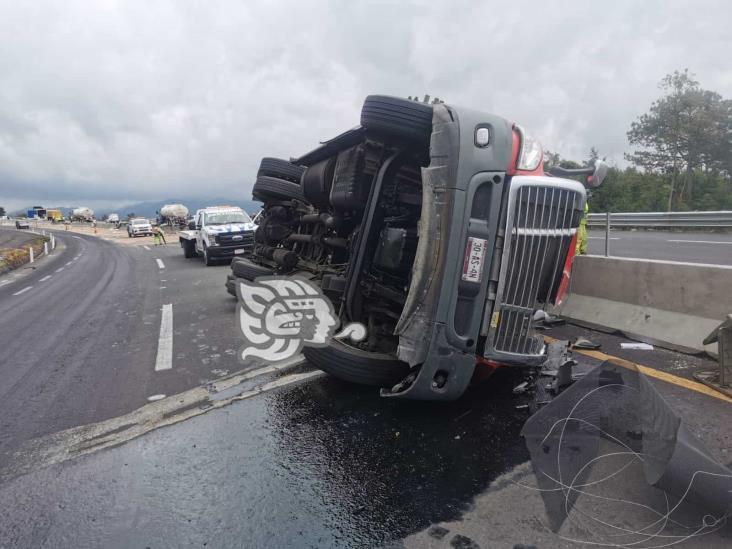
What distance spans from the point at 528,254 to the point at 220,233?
1350cm

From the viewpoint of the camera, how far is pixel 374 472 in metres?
2.71

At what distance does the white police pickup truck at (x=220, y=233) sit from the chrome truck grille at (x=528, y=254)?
11652 mm

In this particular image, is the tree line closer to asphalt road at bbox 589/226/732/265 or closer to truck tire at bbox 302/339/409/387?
asphalt road at bbox 589/226/732/265

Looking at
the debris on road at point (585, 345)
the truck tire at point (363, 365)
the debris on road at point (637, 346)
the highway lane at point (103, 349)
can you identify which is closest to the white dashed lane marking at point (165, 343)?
the highway lane at point (103, 349)

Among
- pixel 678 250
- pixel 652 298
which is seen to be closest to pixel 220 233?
pixel 678 250

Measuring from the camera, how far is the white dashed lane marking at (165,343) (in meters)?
5.04

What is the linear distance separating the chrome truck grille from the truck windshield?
48.6 ft

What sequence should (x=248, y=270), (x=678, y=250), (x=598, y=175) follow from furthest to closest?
(x=678, y=250) < (x=248, y=270) < (x=598, y=175)

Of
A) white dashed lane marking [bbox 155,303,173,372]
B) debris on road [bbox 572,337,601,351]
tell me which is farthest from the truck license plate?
white dashed lane marking [bbox 155,303,173,372]

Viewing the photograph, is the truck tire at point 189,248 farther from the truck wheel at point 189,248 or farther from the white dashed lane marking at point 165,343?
the white dashed lane marking at point 165,343

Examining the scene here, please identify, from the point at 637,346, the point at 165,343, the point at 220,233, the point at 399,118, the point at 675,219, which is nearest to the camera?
the point at 399,118

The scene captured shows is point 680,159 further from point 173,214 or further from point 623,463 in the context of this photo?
point 173,214

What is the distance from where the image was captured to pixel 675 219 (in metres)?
15.4

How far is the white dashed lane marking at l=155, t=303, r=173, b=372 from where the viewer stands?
504 cm
